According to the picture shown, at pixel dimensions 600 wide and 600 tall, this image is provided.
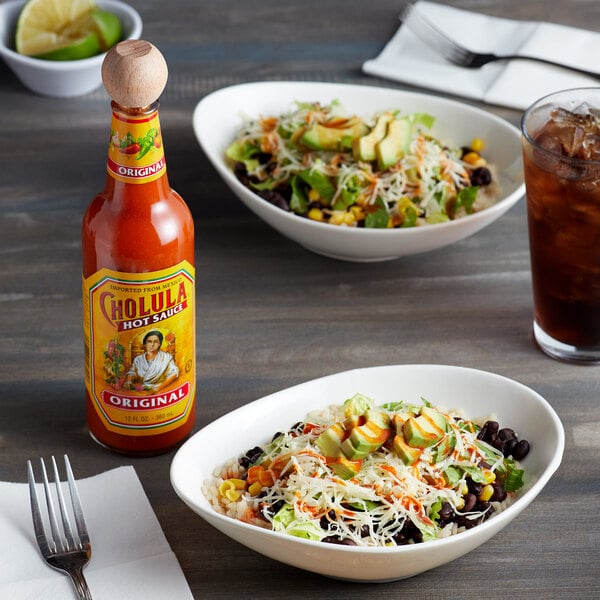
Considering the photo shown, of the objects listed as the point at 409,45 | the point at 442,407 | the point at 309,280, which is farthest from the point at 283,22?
the point at 442,407

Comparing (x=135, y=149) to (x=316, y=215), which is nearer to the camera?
(x=135, y=149)

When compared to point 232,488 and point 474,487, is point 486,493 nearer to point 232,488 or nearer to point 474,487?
point 474,487

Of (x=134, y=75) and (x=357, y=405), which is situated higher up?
(x=134, y=75)

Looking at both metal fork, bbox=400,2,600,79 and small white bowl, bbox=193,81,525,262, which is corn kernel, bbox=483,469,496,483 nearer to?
small white bowl, bbox=193,81,525,262

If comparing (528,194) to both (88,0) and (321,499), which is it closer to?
(321,499)

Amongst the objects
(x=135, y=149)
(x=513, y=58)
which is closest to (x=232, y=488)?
(x=135, y=149)

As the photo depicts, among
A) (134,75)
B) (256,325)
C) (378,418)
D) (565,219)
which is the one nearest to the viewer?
(134,75)
